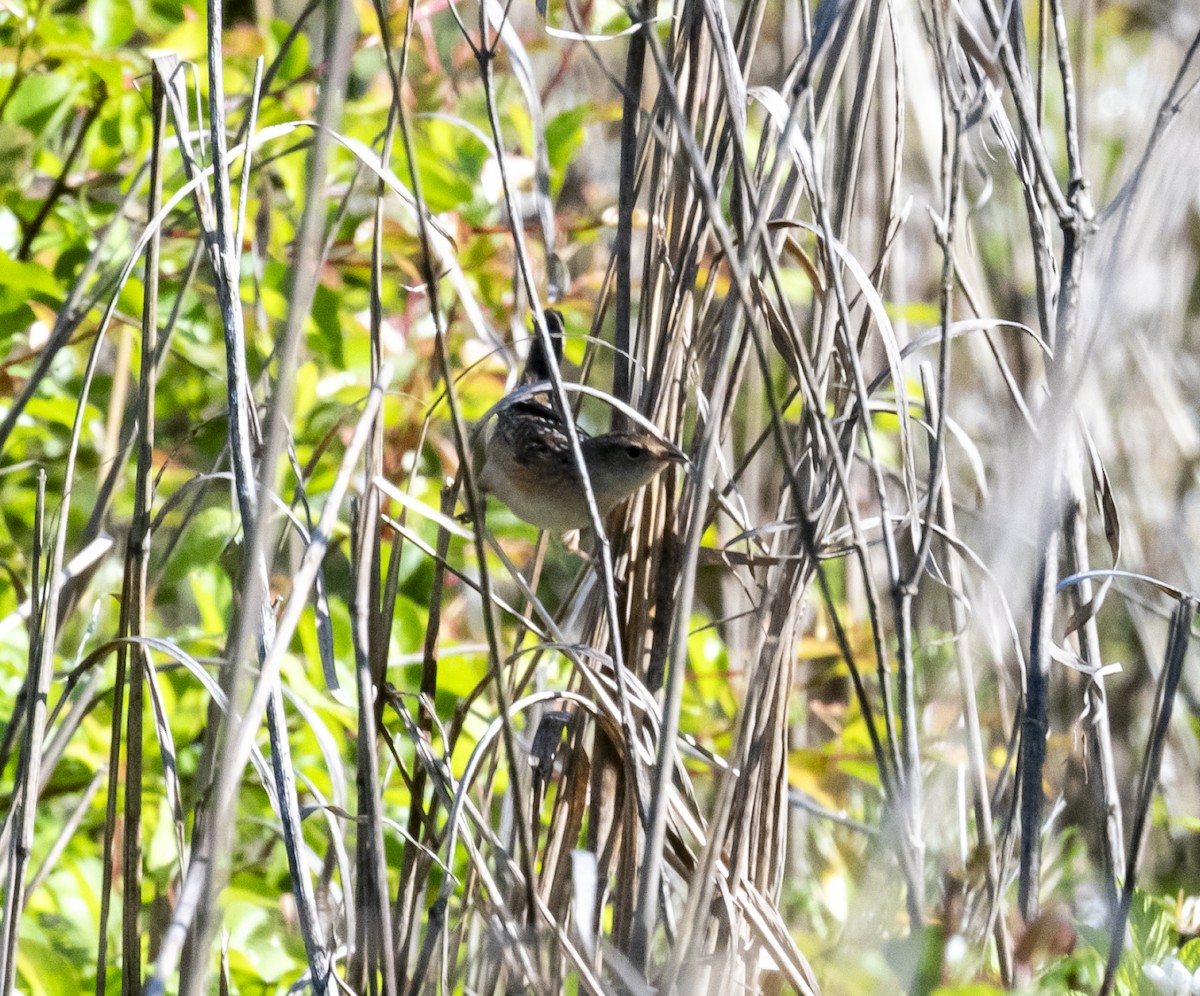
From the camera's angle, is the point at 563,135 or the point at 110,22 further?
the point at 563,135

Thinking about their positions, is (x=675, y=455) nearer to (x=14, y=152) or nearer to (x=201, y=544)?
(x=201, y=544)

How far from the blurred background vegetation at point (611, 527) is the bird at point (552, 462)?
0.08m

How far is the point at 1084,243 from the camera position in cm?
133

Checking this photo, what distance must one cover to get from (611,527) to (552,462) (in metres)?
0.41

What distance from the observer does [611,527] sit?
1534mm

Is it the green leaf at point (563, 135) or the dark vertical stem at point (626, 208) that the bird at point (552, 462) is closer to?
the dark vertical stem at point (626, 208)

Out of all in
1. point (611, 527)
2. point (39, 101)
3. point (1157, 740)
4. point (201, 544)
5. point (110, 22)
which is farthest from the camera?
point (110, 22)

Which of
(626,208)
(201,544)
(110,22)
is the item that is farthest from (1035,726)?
(110,22)

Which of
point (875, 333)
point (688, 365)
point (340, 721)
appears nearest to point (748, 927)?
point (688, 365)

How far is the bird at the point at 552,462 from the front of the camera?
1.54 meters

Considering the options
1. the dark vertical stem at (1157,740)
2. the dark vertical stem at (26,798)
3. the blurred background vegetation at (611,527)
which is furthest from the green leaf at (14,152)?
the dark vertical stem at (1157,740)

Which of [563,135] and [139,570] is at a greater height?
[563,135]

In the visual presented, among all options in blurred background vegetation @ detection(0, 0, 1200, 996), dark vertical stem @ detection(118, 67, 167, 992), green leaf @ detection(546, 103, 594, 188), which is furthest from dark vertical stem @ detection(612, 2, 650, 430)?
green leaf @ detection(546, 103, 594, 188)

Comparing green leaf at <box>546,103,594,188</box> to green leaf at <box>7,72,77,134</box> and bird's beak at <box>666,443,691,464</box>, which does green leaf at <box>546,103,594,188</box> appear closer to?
green leaf at <box>7,72,77,134</box>
